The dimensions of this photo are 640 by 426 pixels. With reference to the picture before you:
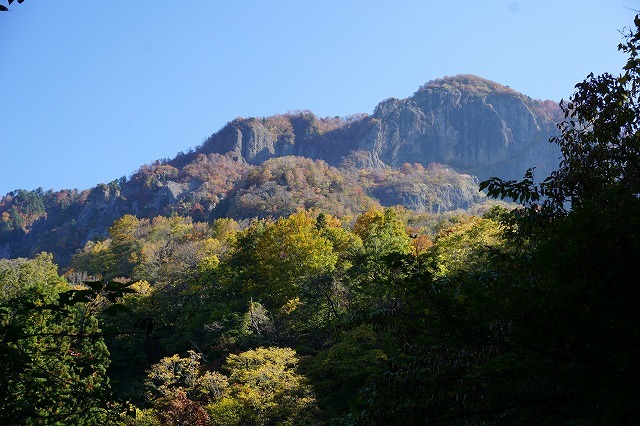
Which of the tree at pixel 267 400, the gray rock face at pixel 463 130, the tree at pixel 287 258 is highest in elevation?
the gray rock face at pixel 463 130

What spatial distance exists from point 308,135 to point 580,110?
135 meters

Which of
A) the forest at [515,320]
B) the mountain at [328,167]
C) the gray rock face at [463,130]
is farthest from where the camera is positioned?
the gray rock face at [463,130]

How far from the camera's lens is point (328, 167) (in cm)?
10412

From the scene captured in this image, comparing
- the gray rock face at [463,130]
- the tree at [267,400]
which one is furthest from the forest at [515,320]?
the gray rock face at [463,130]

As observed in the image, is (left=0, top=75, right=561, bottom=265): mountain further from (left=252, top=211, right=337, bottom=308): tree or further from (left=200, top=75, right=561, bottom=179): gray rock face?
(left=252, top=211, right=337, bottom=308): tree

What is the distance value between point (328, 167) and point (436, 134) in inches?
1969

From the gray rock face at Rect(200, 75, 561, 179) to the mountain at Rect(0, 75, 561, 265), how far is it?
9.2 inches

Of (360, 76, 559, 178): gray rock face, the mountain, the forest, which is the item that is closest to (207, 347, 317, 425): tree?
the forest

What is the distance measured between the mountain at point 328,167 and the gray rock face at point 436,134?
233 millimetres

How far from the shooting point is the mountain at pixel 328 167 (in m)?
79.1

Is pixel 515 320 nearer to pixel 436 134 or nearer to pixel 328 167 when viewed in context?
pixel 328 167

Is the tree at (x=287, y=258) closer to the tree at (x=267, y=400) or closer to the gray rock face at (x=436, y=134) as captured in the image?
the tree at (x=267, y=400)

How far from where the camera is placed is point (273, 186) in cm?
7319

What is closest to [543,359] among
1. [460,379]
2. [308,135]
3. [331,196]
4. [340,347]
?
[460,379]
